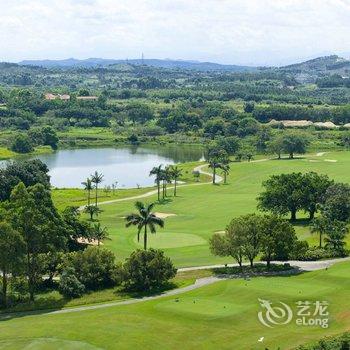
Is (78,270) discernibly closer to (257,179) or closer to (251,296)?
(251,296)

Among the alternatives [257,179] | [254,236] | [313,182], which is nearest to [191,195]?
[257,179]

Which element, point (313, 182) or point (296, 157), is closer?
point (313, 182)

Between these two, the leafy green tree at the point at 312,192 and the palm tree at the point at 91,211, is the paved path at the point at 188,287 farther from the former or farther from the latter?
the palm tree at the point at 91,211

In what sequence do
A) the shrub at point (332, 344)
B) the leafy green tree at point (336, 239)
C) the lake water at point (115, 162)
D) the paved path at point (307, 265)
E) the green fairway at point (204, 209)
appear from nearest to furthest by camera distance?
the shrub at point (332, 344), the paved path at point (307, 265), the leafy green tree at point (336, 239), the green fairway at point (204, 209), the lake water at point (115, 162)

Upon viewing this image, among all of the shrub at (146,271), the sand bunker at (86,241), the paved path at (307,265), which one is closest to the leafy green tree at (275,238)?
the paved path at (307,265)

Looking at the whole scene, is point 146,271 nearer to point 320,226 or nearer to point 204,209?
point 320,226

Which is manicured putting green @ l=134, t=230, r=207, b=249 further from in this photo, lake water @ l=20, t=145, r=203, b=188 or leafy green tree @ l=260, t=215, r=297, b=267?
lake water @ l=20, t=145, r=203, b=188

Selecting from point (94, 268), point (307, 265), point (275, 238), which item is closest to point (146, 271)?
point (94, 268)

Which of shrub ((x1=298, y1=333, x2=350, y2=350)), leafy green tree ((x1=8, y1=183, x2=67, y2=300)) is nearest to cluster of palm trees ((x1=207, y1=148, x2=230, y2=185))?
leafy green tree ((x1=8, y1=183, x2=67, y2=300))
